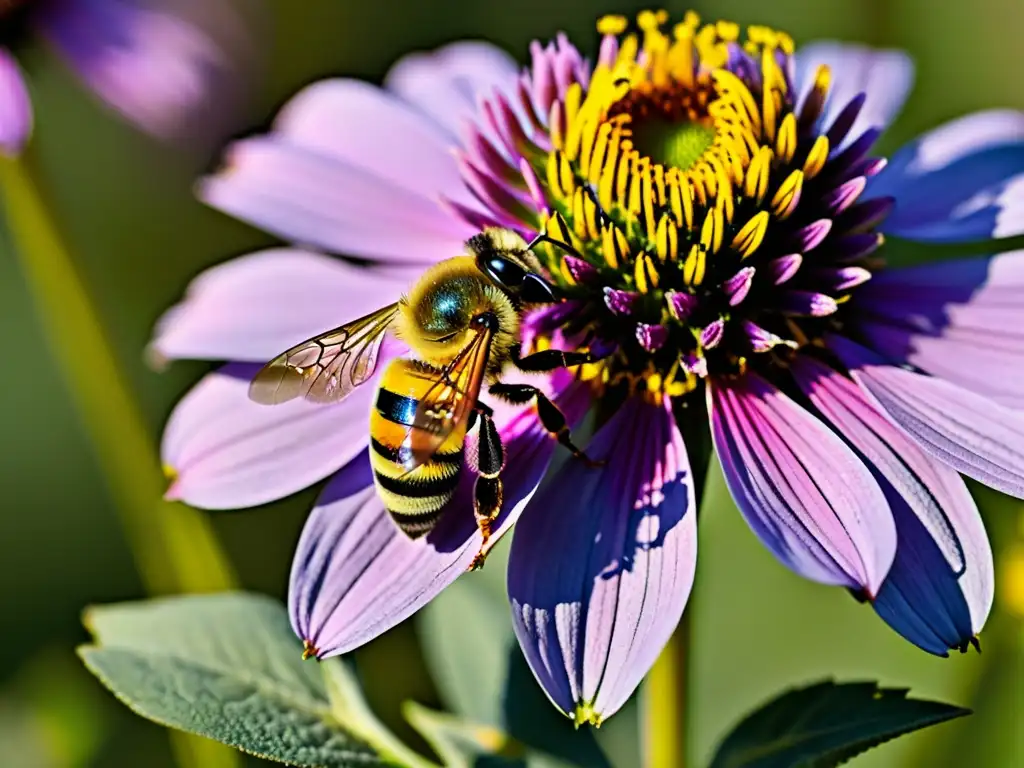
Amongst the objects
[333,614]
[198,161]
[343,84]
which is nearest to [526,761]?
[333,614]

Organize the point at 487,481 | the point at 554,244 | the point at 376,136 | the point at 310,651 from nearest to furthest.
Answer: the point at 310,651
the point at 487,481
the point at 554,244
the point at 376,136

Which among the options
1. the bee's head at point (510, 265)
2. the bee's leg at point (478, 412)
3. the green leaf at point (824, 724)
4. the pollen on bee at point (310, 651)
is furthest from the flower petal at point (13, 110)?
the green leaf at point (824, 724)

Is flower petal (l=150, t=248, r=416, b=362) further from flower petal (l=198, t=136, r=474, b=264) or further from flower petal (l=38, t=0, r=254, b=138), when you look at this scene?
flower petal (l=38, t=0, r=254, b=138)

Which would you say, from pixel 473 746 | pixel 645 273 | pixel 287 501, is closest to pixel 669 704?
pixel 473 746

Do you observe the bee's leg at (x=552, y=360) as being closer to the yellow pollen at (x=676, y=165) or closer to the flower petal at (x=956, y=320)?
the yellow pollen at (x=676, y=165)

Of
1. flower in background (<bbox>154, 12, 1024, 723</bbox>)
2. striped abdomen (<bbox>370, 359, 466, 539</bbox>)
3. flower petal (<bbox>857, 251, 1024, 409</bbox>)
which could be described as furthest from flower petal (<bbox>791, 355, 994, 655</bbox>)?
striped abdomen (<bbox>370, 359, 466, 539</bbox>)

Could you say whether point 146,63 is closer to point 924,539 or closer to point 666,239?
point 666,239
